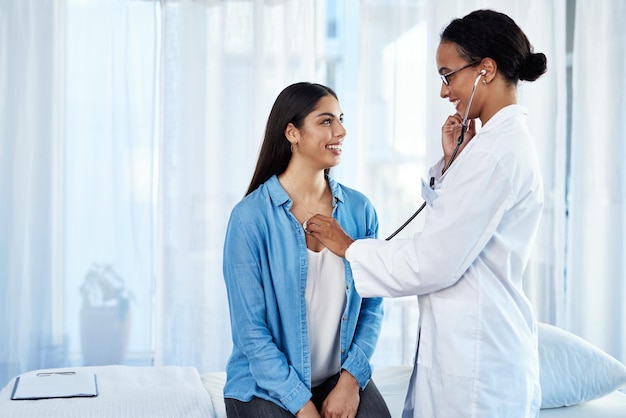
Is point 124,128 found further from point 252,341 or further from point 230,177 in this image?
point 252,341

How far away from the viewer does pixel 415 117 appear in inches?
134

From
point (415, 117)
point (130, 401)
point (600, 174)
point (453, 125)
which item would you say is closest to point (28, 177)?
point (130, 401)

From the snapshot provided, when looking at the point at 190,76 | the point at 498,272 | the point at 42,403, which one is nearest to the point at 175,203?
the point at 190,76

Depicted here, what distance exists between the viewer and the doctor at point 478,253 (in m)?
1.47

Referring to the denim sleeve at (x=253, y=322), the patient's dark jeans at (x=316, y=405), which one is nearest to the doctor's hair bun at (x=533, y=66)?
the denim sleeve at (x=253, y=322)

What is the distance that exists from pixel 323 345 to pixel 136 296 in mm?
1551

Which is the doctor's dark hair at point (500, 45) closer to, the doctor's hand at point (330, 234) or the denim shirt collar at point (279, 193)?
the doctor's hand at point (330, 234)

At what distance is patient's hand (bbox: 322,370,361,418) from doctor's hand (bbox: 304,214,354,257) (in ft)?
1.21

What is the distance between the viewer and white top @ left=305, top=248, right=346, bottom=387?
1.90 metres

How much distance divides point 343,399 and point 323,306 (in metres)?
0.23

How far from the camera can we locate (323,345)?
191 cm

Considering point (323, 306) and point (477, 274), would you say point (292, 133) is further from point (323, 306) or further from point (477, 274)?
point (477, 274)

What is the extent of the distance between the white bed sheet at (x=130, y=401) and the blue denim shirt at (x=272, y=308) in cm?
18

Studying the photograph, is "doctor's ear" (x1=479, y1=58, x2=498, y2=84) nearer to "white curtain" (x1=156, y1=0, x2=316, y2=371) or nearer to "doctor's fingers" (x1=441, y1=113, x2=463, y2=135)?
"doctor's fingers" (x1=441, y1=113, x2=463, y2=135)
